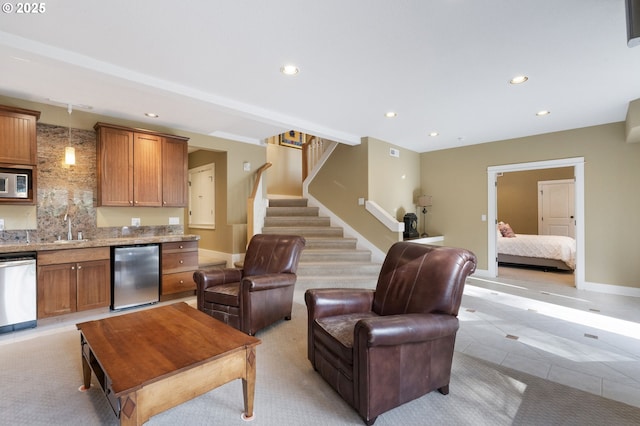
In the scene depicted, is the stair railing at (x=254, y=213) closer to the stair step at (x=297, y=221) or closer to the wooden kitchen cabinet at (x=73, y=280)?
the stair step at (x=297, y=221)

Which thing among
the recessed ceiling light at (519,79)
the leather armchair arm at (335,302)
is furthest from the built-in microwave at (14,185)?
the recessed ceiling light at (519,79)

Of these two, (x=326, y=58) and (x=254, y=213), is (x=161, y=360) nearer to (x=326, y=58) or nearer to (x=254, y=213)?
(x=326, y=58)

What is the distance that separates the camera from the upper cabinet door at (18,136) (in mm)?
3229

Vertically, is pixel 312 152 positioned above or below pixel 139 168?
above

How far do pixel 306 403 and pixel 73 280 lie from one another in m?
3.12

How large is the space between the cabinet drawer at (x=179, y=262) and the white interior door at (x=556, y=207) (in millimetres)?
8673

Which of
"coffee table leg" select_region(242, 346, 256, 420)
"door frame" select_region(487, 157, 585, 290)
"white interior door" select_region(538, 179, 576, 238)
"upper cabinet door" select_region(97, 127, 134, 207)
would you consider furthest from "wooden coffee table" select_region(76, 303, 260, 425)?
"white interior door" select_region(538, 179, 576, 238)

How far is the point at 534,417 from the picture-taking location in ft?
5.92

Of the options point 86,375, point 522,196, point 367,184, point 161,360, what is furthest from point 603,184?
point 86,375

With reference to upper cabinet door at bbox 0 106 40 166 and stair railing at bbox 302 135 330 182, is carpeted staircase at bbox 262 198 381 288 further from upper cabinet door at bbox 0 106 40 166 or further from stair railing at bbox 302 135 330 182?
upper cabinet door at bbox 0 106 40 166

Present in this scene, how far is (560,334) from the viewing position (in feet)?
10.0

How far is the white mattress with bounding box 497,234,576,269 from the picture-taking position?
602 cm

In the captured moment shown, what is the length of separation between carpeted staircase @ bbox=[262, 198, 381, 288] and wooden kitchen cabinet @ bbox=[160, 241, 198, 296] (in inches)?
56.3

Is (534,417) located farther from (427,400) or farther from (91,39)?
(91,39)
